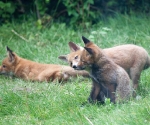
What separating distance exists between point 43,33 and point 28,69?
8.43 ft

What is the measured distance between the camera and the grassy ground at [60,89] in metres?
7.14

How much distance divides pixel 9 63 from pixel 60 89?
288cm

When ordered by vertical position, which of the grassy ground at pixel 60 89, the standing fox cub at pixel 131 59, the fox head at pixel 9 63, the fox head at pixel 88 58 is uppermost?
the fox head at pixel 88 58

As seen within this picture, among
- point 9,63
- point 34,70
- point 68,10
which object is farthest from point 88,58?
point 68,10

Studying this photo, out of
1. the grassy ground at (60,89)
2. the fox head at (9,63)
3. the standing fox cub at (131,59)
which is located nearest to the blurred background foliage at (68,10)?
the grassy ground at (60,89)

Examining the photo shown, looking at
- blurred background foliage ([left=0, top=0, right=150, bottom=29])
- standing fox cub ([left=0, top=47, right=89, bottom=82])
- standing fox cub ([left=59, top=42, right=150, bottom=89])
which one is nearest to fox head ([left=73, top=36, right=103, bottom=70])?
standing fox cub ([left=59, top=42, right=150, bottom=89])

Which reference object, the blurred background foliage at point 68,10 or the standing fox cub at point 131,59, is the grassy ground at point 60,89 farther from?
the blurred background foliage at point 68,10

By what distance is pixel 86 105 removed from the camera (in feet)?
26.0

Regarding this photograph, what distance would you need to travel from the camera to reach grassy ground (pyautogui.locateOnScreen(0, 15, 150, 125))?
7137 mm

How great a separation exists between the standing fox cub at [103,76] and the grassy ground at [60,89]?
0.87 feet

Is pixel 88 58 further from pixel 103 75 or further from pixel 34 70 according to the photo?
pixel 34 70

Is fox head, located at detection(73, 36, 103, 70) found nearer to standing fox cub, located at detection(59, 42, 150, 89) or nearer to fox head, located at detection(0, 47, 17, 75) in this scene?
standing fox cub, located at detection(59, 42, 150, 89)

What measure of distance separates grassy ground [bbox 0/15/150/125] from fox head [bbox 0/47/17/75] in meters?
0.48

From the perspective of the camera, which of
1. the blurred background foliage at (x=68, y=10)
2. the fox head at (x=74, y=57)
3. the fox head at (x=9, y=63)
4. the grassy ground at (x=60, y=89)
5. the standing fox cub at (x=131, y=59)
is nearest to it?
the grassy ground at (x=60, y=89)
